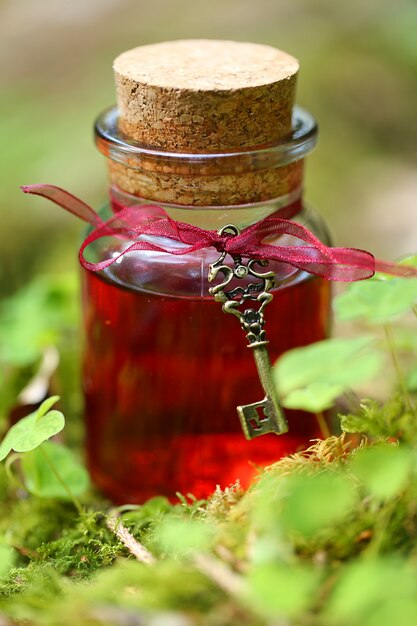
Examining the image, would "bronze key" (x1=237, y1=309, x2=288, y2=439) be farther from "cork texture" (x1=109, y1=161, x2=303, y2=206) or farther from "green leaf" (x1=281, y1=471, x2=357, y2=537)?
"green leaf" (x1=281, y1=471, x2=357, y2=537)

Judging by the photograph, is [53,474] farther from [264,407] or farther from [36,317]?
[36,317]

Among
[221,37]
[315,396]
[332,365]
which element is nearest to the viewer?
[332,365]

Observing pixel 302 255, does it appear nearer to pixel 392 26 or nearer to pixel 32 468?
pixel 32 468

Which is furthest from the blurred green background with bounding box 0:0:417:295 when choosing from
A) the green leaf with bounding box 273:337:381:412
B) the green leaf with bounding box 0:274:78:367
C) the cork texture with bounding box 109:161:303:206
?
the green leaf with bounding box 273:337:381:412

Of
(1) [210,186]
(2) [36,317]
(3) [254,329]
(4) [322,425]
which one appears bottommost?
(2) [36,317]

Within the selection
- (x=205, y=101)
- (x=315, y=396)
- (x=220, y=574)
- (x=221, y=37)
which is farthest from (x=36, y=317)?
(x=221, y=37)

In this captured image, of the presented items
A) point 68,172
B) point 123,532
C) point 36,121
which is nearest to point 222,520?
point 123,532

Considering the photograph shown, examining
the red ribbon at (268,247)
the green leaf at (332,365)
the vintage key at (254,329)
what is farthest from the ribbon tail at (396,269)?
the green leaf at (332,365)
